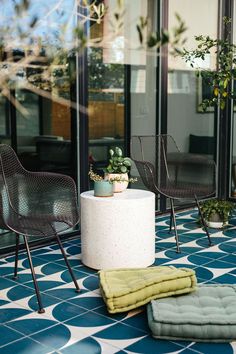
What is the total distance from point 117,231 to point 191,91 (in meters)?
2.87

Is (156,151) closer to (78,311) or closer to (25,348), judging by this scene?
(78,311)

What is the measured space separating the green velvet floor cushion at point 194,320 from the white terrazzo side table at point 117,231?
2.47ft

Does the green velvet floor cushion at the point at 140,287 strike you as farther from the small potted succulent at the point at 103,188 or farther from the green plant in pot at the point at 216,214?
the green plant in pot at the point at 216,214

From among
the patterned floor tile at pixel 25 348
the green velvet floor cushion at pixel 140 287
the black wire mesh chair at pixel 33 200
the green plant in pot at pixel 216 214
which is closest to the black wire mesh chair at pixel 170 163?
the green plant in pot at pixel 216 214

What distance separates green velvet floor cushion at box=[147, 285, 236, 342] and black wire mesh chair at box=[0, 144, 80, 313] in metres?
0.78

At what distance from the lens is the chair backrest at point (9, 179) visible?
11.3 feet

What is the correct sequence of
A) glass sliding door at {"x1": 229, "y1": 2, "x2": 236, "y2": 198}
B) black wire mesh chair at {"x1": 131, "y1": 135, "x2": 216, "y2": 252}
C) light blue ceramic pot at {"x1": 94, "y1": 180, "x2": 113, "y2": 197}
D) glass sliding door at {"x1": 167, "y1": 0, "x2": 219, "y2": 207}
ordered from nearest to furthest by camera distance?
light blue ceramic pot at {"x1": 94, "y1": 180, "x2": 113, "y2": 197}
black wire mesh chair at {"x1": 131, "y1": 135, "x2": 216, "y2": 252}
glass sliding door at {"x1": 167, "y1": 0, "x2": 219, "y2": 207}
glass sliding door at {"x1": 229, "y1": 2, "x2": 236, "y2": 198}

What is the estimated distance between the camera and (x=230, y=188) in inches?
259

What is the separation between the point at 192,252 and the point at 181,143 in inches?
76.9

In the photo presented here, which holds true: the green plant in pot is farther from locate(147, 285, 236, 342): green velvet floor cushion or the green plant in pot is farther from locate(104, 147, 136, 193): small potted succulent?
locate(147, 285, 236, 342): green velvet floor cushion

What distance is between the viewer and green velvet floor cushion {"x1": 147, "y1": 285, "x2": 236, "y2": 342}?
2.71 metres

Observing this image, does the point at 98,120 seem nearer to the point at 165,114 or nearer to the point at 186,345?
the point at 165,114

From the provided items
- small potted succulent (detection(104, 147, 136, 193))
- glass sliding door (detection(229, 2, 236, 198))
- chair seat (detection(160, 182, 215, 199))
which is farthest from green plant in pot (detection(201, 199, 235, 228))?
small potted succulent (detection(104, 147, 136, 193))

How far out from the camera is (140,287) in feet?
10.1
